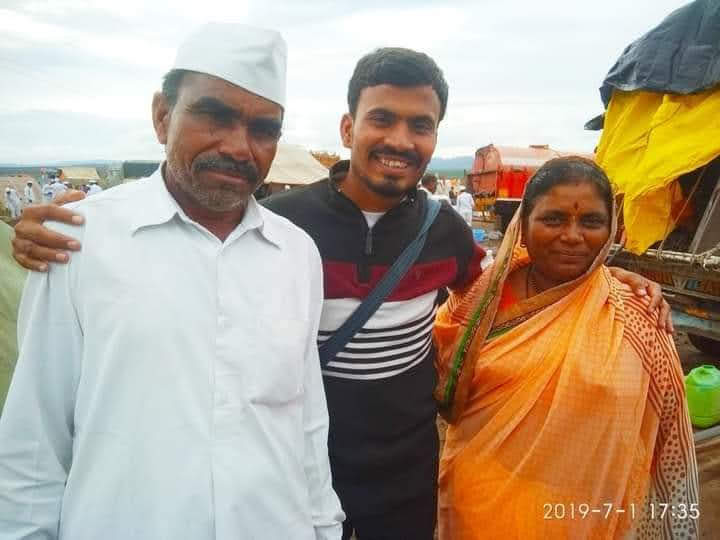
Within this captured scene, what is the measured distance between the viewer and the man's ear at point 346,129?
1.90 metres

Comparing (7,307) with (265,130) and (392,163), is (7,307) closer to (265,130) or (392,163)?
(265,130)

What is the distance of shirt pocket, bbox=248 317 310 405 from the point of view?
3.84 ft

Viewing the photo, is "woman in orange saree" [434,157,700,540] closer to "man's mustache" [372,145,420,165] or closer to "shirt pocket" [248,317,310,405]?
"man's mustache" [372,145,420,165]

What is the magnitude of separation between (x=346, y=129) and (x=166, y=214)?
0.96 m

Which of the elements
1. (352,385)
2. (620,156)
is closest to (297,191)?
(352,385)

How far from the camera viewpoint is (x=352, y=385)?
1.74 m

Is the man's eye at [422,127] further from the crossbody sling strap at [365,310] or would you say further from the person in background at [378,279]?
the crossbody sling strap at [365,310]

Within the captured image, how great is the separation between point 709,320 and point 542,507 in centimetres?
348

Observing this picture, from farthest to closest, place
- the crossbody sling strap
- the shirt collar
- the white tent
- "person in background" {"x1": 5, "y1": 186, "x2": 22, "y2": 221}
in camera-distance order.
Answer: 1. "person in background" {"x1": 5, "y1": 186, "x2": 22, "y2": 221}
2. the white tent
3. the crossbody sling strap
4. the shirt collar

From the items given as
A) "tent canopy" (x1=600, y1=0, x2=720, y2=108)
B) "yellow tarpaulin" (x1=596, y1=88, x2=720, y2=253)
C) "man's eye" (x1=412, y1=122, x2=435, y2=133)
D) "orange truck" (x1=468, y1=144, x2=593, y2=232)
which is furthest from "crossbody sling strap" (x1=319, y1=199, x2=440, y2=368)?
"orange truck" (x1=468, y1=144, x2=593, y2=232)

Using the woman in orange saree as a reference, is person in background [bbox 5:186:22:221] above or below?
above

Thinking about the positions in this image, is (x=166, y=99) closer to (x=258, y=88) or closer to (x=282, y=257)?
(x=258, y=88)

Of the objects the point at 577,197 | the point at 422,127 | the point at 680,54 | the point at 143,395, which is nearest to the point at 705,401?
the point at 577,197

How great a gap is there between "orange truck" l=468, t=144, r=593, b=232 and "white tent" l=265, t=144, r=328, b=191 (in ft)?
20.9
